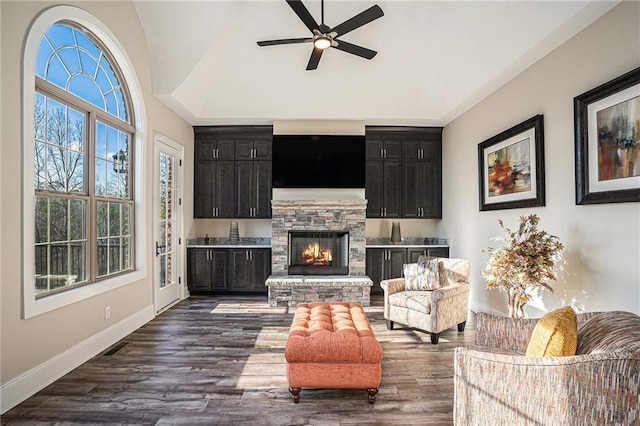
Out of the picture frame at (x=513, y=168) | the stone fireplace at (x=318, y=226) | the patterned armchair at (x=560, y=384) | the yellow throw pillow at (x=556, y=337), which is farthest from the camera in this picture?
the stone fireplace at (x=318, y=226)

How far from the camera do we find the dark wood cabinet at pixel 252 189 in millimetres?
5859

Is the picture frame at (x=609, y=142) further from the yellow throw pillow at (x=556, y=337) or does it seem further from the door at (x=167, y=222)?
the door at (x=167, y=222)

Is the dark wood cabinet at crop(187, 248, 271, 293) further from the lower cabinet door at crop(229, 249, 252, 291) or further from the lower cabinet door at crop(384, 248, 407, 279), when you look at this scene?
the lower cabinet door at crop(384, 248, 407, 279)

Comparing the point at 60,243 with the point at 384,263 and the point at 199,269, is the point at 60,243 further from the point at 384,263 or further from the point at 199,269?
the point at 384,263

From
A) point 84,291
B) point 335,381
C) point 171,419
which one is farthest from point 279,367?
point 84,291

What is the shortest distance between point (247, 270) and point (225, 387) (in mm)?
3062

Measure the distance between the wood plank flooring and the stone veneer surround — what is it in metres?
1.68

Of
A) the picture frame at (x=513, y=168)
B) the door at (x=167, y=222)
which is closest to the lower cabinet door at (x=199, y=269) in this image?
the door at (x=167, y=222)

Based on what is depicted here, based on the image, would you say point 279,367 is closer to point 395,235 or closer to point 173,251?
point 173,251

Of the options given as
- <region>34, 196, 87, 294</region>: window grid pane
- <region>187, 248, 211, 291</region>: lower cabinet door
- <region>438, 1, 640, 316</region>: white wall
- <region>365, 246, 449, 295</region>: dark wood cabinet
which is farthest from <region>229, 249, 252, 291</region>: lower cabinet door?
<region>438, 1, 640, 316</region>: white wall

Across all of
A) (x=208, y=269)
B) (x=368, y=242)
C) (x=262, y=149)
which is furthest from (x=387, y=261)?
(x=208, y=269)

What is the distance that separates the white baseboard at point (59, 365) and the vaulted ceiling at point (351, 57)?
298 centimetres

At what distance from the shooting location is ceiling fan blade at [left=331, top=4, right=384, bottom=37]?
301 cm

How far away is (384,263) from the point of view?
5.70 m
